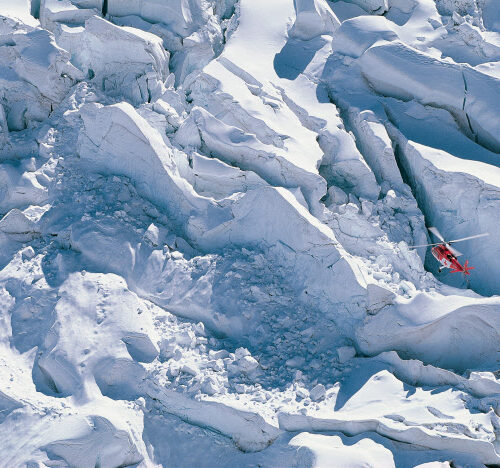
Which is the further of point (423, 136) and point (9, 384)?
point (423, 136)

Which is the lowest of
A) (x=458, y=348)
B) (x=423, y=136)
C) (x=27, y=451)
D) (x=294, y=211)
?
(x=27, y=451)

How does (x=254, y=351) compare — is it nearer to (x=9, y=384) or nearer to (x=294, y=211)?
(x=294, y=211)

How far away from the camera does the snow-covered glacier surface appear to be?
663 centimetres

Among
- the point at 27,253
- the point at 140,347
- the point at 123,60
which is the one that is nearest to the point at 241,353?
the point at 140,347

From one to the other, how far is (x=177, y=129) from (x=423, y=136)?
3.25 metres

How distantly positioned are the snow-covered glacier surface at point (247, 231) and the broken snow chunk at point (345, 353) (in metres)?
0.02

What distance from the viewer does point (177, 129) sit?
29.1ft

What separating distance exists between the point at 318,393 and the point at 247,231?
7.13 feet

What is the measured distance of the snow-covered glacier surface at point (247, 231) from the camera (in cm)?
663

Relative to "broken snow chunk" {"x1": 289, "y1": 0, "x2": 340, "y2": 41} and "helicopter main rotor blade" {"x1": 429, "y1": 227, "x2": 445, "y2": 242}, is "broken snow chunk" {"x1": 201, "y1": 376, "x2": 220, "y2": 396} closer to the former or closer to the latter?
"helicopter main rotor blade" {"x1": 429, "y1": 227, "x2": 445, "y2": 242}

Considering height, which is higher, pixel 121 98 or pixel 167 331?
pixel 121 98

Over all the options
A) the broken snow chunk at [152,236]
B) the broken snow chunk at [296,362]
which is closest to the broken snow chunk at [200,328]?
the broken snow chunk at [296,362]

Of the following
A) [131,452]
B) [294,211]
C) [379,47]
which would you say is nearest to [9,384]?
[131,452]

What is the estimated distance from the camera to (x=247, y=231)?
26.1 ft
